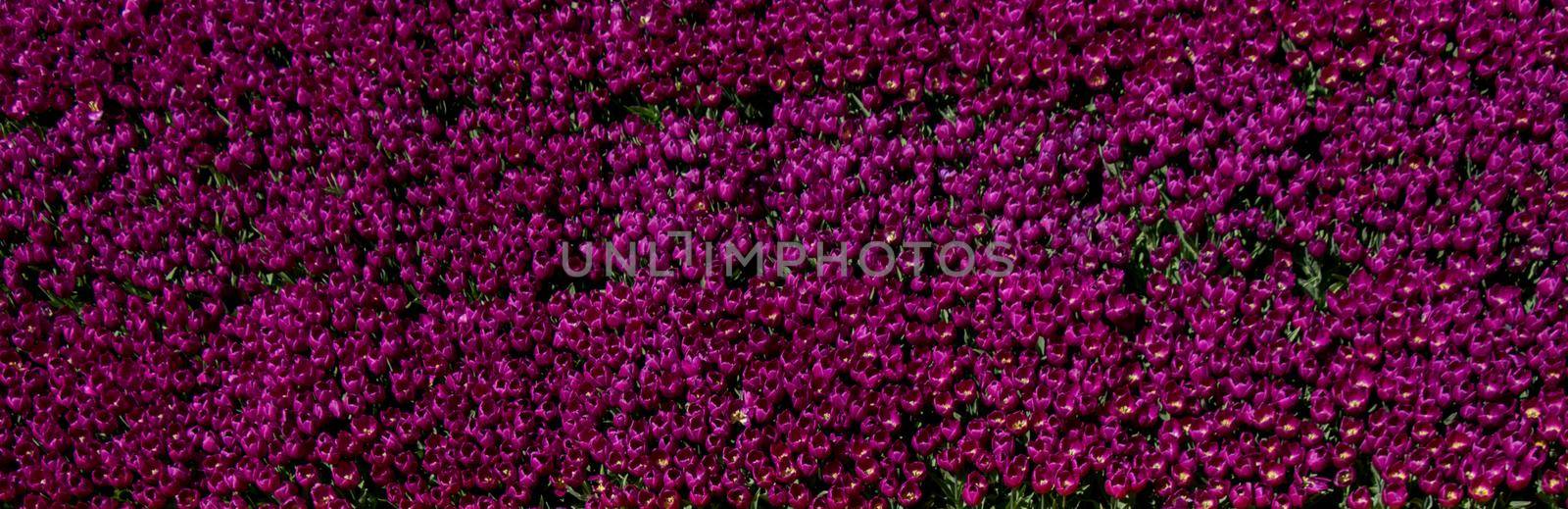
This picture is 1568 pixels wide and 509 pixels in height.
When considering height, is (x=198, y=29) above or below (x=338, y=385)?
above

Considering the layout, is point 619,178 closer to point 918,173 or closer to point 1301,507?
point 918,173

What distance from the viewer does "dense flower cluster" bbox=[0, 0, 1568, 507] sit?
8.29 ft

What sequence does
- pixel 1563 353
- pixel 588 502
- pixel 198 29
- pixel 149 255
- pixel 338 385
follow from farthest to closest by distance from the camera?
pixel 198 29 < pixel 149 255 < pixel 338 385 < pixel 588 502 < pixel 1563 353

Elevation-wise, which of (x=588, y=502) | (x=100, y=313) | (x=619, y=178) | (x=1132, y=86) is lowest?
(x=588, y=502)

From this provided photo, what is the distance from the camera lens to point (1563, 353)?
2.43 metres

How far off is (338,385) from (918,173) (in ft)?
4.88

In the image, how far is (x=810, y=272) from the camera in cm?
282

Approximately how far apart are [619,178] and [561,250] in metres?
Answer: 0.23

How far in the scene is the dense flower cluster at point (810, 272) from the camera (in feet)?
8.29

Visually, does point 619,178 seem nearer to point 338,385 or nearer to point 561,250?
point 561,250

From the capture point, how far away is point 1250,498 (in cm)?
244

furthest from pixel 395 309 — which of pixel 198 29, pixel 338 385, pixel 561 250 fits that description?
pixel 198 29

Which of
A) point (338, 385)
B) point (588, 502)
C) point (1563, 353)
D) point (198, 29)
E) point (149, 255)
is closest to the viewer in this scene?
point (1563, 353)

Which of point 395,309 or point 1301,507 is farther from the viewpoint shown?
point 395,309
